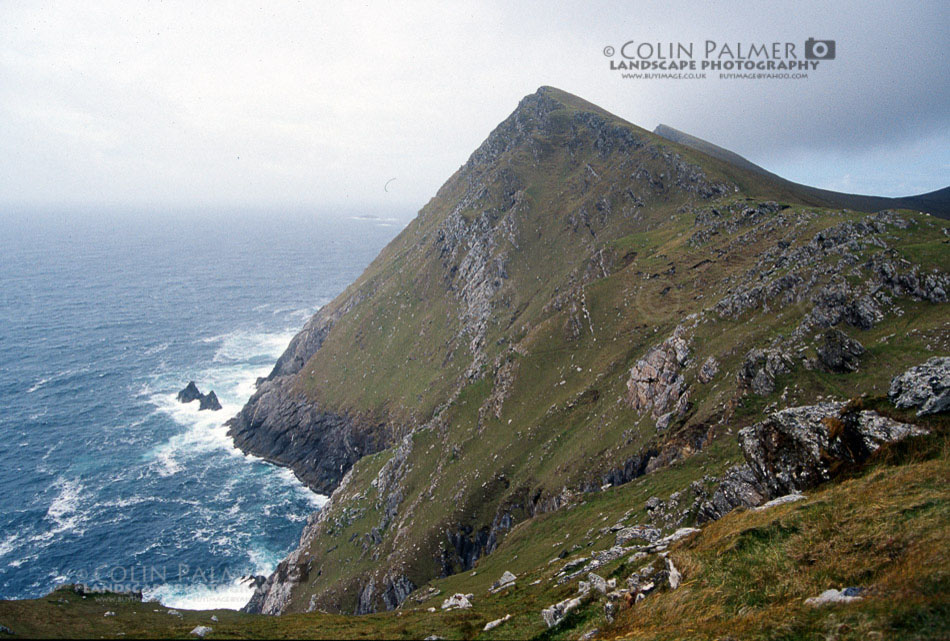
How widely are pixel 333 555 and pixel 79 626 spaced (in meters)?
50.1

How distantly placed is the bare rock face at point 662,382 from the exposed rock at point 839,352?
13760 millimetres

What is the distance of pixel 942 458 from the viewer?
18609mm

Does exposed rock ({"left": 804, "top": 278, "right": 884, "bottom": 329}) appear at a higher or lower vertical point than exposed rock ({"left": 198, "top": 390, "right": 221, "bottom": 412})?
higher

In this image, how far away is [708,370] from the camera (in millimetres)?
52000

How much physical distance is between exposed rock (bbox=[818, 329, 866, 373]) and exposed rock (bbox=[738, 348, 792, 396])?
9.39ft

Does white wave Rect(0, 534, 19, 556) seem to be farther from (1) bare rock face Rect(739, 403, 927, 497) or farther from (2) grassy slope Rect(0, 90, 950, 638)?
(1) bare rock face Rect(739, 403, 927, 497)

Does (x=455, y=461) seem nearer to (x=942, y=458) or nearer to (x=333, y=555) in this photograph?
(x=333, y=555)

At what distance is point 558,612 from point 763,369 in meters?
34.1

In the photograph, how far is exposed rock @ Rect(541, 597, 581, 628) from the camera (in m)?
22.1

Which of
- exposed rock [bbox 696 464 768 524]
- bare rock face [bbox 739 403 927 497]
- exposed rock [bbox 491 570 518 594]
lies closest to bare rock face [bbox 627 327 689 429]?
exposed rock [bbox 696 464 768 524]

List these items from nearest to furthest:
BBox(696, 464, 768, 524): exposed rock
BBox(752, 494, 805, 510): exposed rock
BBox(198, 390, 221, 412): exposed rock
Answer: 1. BBox(752, 494, 805, 510): exposed rock
2. BBox(696, 464, 768, 524): exposed rock
3. BBox(198, 390, 221, 412): exposed rock

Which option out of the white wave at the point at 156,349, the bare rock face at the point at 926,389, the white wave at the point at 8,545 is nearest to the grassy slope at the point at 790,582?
the bare rock face at the point at 926,389

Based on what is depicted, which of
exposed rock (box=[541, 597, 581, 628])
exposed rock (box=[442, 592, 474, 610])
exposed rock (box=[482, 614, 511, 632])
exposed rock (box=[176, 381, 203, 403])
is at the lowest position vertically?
exposed rock (box=[176, 381, 203, 403])

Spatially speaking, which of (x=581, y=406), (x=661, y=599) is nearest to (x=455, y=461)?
(x=581, y=406)
